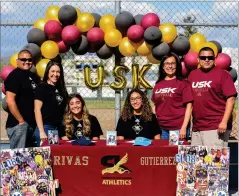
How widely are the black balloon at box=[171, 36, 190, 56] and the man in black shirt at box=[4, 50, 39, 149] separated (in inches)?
81.1

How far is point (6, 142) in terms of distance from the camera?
23.5 feet

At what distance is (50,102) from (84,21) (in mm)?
1738

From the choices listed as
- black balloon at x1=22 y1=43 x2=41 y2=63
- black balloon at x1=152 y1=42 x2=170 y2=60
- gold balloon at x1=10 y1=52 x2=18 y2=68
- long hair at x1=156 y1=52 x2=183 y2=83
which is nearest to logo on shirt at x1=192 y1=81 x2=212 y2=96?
long hair at x1=156 y1=52 x2=183 y2=83

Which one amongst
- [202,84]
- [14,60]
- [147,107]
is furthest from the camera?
[14,60]

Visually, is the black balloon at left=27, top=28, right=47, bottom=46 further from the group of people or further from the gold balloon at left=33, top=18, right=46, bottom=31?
the group of people

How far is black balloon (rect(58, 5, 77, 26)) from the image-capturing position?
247 inches

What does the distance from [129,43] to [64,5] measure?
1062mm

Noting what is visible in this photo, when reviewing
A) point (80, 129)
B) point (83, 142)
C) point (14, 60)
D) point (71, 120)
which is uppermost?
point (14, 60)

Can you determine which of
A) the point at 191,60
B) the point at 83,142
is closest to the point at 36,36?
the point at 191,60

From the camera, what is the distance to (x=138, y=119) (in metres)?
4.96

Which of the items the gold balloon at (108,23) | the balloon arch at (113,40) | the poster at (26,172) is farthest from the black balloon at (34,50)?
the poster at (26,172)

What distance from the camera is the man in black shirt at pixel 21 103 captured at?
4.98m

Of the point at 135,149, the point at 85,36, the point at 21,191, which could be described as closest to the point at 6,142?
the point at 85,36

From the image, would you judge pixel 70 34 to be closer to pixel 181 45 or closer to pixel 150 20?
pixel 150 20
